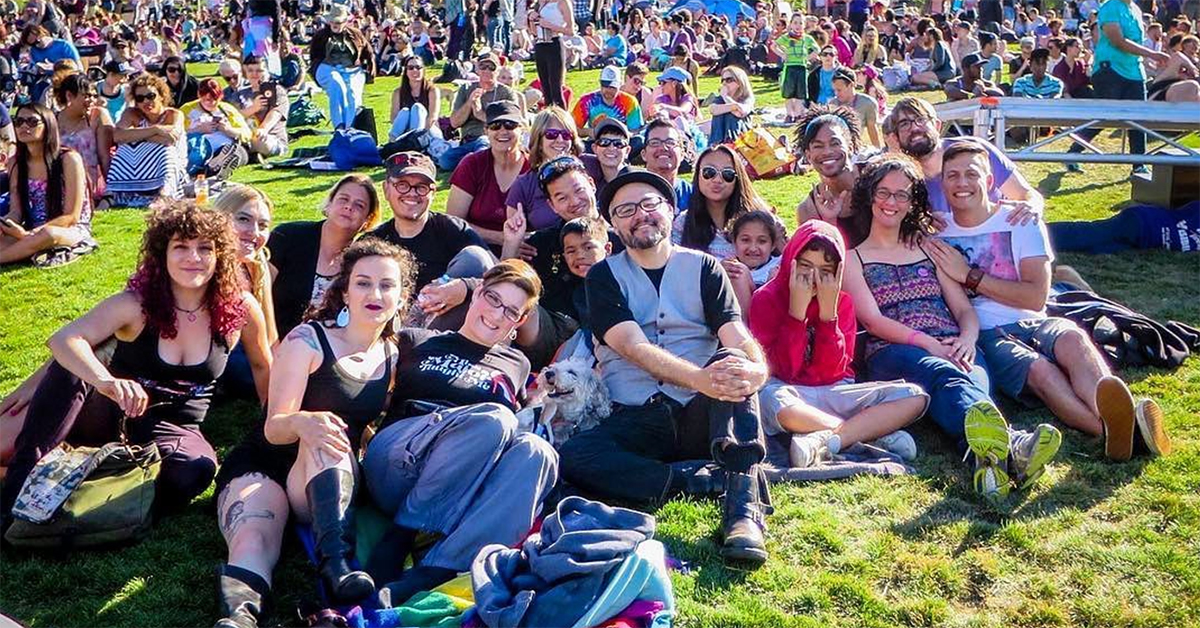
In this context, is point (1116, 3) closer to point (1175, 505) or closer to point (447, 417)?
point (1175, 505)

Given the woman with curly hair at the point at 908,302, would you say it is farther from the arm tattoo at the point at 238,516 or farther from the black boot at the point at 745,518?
the arm tattoo at the point at 238,516

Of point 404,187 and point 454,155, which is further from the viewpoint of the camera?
point 454,155

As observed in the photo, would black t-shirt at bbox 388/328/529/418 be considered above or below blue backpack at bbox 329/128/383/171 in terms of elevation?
below

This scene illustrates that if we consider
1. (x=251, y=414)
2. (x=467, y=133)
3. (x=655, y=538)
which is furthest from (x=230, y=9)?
(x=655, y=538)

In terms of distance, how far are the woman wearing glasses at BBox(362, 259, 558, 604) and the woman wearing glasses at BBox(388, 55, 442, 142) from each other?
838 centimetres

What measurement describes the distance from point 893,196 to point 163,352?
→ 343cm

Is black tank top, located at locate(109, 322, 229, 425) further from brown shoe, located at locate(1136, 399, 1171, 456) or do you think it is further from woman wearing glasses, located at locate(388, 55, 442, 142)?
woman wearing glasses, located at locate(388, 55, 442, 142)

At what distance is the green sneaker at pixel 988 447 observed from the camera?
170 inches

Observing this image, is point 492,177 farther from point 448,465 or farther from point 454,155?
point 454,155

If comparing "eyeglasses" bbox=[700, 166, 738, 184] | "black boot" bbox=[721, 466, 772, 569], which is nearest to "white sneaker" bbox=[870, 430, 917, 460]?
"black boot" bbox=[721, 466, 772, 569]

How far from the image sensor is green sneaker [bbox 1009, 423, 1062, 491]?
4.28 meters

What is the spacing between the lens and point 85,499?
400cm

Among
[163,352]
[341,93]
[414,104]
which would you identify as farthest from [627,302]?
[341,93]

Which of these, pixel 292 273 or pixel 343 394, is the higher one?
pixel 292 273
